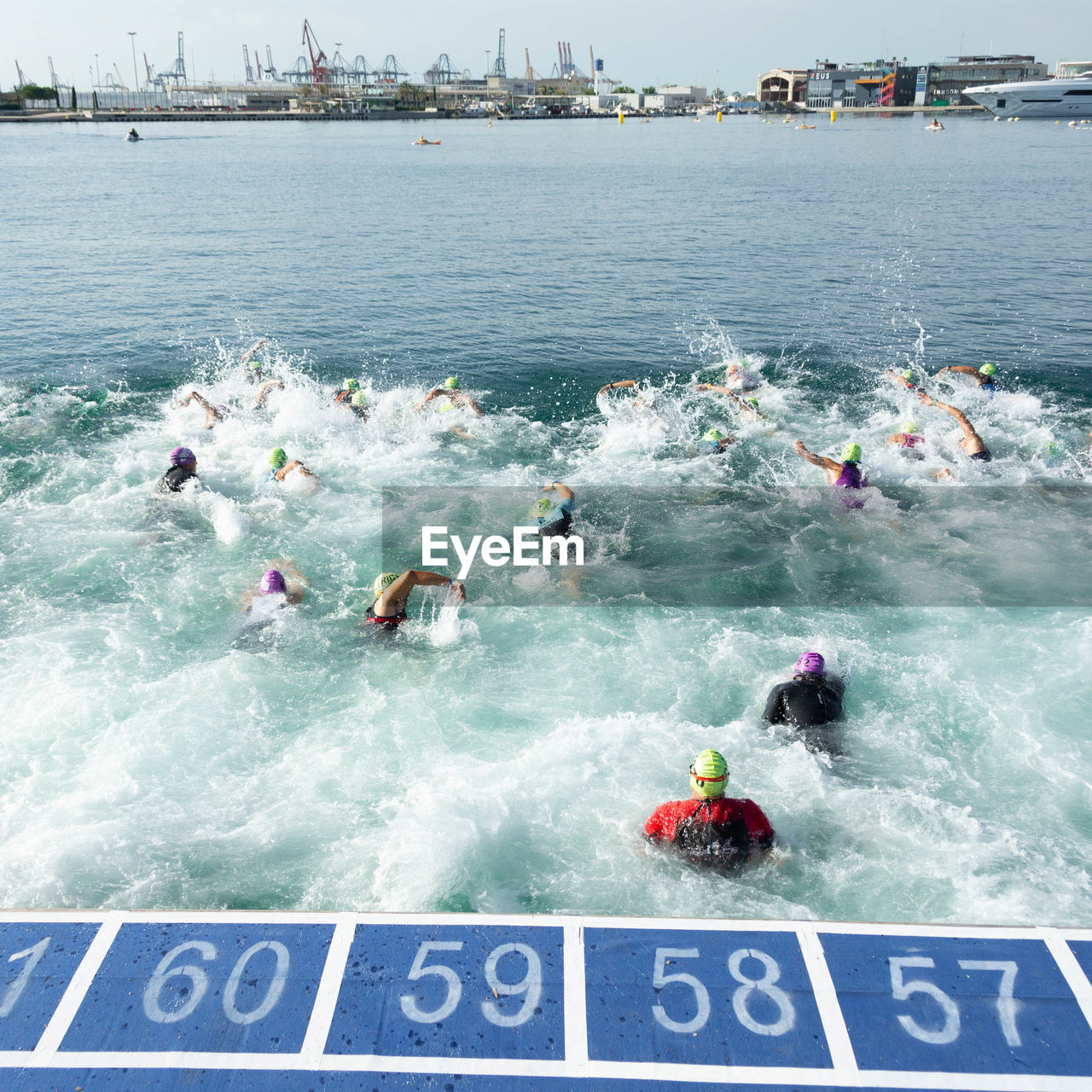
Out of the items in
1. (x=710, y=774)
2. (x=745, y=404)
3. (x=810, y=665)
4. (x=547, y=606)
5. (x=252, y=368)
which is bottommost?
(x=547, y=606)

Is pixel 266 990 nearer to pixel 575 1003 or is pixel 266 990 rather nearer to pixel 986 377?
pixel 575 1003

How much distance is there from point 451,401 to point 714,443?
240 inches

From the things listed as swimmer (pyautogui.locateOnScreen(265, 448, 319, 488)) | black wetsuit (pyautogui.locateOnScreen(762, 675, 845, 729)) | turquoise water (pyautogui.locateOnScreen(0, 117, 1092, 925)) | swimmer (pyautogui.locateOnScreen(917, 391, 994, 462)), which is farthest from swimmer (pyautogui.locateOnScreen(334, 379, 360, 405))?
swimmer (pyautogui.locateOnScreen(917, 391, 994, 462))

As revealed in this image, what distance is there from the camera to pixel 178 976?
5312mm

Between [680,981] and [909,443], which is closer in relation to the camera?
[680,981]

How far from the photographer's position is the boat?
11350cm

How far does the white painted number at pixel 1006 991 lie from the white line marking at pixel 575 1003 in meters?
2.64

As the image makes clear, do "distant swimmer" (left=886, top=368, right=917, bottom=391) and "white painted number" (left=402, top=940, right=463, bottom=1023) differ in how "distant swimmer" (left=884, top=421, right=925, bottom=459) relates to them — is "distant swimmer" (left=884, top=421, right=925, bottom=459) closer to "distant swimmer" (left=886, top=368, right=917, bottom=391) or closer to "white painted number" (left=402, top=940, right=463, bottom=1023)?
"distant swimmer" (left=886, top=368, right=917, bottom=391)

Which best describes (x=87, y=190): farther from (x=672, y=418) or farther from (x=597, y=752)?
(x=597, y=752)

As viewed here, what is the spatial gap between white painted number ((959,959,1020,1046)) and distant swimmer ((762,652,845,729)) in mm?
3101

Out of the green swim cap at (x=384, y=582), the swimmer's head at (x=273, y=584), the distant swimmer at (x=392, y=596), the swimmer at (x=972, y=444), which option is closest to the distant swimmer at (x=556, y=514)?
the distant swimmer at (x=392, y=596)

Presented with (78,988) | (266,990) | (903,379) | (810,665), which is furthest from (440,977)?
(903,379)

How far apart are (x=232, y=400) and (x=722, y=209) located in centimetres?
3796

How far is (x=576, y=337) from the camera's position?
78.8 ft
